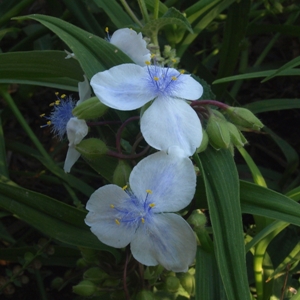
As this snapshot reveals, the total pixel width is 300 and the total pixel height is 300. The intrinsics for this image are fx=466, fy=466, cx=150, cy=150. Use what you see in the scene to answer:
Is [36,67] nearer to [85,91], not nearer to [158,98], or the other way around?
[85,91]

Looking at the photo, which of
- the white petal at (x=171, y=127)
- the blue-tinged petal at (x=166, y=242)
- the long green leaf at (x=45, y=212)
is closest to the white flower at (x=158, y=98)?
the white petal at (x=171, y=127)

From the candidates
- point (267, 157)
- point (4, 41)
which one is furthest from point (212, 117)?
point (4, 41)

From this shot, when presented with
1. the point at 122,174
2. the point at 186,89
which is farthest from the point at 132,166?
the point at 186,89

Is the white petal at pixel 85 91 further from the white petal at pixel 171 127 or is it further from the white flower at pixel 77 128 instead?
the white petal at pixel 171 127

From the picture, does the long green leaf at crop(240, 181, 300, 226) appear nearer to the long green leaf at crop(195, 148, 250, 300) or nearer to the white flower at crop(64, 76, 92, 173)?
the long green leaf at crop(195, 148, 250, 300)

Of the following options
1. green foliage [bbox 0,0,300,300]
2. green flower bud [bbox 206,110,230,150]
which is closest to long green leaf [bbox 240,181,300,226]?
green foliage [bbox 0,0,300,300]

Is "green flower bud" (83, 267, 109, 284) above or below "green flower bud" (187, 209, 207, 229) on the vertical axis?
below
